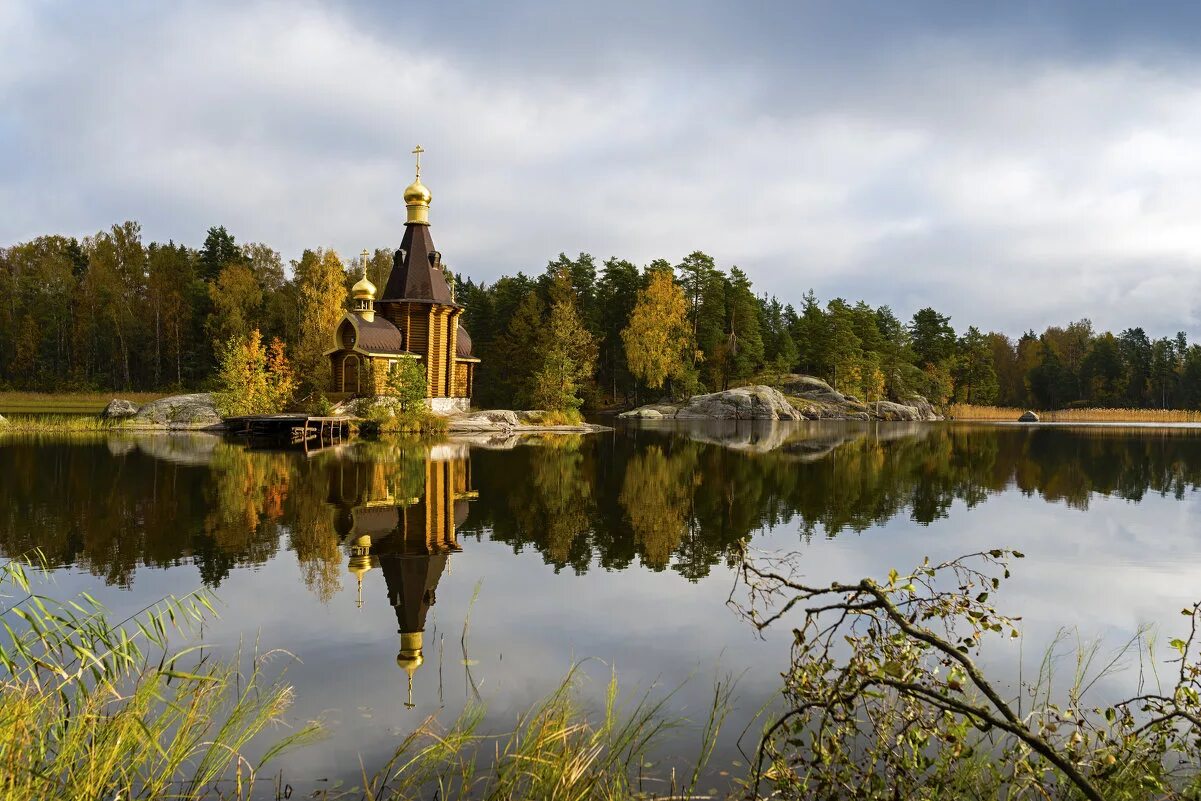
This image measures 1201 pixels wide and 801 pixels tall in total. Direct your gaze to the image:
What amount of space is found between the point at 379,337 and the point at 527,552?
102 feet

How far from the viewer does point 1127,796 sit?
11.4 feet

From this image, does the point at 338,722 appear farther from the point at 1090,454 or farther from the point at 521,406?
the point at 521,406

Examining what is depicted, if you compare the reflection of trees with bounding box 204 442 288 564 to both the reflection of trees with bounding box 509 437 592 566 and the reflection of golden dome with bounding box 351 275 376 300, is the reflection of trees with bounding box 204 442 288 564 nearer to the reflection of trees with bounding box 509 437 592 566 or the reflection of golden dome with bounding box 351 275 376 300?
the reflection of trees with bounding box 509 437 592 566

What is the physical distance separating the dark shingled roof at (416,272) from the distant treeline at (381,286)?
42.6ft

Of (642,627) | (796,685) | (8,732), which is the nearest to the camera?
(8,732)

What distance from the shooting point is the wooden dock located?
1292 inches

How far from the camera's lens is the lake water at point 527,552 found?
6176 mm

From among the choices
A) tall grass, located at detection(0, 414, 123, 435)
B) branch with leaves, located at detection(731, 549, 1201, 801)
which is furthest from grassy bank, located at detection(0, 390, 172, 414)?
branch with leaves, located at detection(731, 549, 1201, 801)

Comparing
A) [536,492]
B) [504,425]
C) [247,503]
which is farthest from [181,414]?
[536,492]

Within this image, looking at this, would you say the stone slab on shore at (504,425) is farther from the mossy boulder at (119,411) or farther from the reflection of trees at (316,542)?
the reflection of trees at (316,542)

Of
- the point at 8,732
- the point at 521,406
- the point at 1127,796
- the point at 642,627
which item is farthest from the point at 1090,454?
the point at 521,406

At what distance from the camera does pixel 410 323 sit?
41.2m

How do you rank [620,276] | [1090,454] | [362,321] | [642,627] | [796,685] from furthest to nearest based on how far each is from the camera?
[620,276] < [362,321] < [1090,454] < [642,627] < [796,685]

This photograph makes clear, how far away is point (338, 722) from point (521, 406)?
2159 inches
